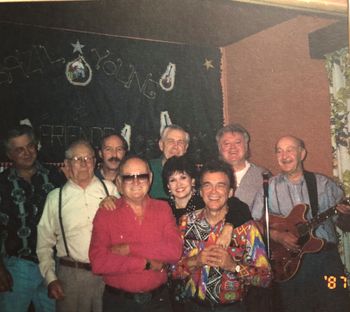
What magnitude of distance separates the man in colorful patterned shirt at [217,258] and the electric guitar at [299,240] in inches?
12.3

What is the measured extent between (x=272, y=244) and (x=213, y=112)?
96cm

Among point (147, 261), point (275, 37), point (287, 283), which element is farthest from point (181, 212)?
point (275, 37)

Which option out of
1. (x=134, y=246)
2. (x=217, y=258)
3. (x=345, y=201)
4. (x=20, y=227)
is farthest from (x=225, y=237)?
(x=20, y=227)

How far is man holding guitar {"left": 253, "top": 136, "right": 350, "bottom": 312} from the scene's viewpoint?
5.33 feet

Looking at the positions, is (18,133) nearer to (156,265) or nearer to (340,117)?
(156,265)

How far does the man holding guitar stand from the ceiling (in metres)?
0.73

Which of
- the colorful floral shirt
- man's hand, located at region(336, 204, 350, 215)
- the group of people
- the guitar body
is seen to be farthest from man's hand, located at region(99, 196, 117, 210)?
man's hand, located at region(336, 204, 350, 215)

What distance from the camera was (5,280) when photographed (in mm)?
1507

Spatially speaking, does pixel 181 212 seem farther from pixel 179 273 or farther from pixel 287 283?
pixel 287 283

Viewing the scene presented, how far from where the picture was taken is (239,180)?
5.59ft

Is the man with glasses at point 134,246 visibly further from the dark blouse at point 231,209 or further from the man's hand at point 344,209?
the man's hand at point 344,209

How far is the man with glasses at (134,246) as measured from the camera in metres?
1.37

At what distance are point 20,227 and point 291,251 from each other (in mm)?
1205

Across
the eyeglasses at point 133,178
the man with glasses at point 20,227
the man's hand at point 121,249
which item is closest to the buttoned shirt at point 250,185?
the eyeglasses at point 133,178
